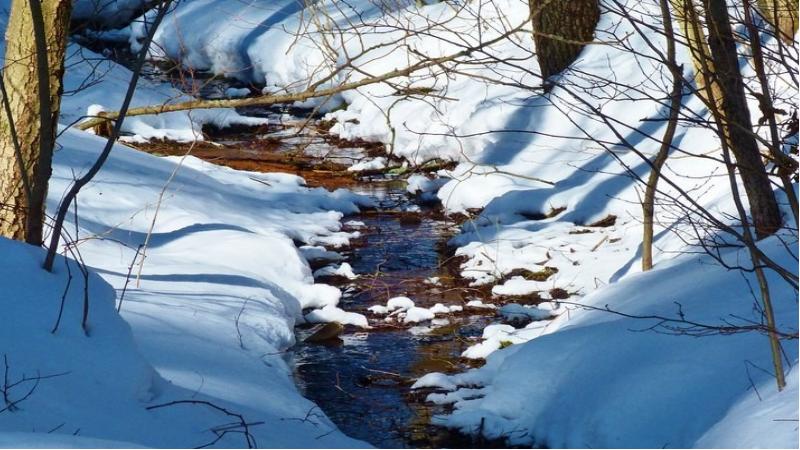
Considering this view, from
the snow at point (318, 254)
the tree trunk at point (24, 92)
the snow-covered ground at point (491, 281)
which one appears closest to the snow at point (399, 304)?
the snow-covered ground at point (491, 281)

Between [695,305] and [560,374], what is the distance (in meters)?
0.81

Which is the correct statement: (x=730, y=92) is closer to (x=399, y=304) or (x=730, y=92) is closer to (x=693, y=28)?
(x=693, y=28)

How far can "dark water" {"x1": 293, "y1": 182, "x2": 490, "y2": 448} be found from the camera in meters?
5.41

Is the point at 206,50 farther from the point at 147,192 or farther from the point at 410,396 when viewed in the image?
the point at 410,396

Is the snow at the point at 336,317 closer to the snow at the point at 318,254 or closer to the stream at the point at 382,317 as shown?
the stream at the point at 382,317

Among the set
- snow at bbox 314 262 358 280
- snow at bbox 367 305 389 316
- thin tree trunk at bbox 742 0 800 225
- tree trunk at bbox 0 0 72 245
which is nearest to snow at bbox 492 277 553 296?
snow at bbox 367 305 389 316

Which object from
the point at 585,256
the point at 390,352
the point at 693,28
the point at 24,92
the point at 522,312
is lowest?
the point at 390,352

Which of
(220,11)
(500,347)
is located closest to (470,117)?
(500,347)

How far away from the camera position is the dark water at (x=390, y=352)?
5410mm

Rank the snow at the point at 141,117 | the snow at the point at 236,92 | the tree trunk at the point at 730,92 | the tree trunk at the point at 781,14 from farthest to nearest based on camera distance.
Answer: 1. the snow at the point at 236,92
2. the snow at the point at 141,117
3. the tree trunk at the point at 730,92
4. the tree trunk at the point at 781,14

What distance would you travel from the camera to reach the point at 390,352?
254 inches

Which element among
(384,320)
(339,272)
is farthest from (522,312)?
(339,272)

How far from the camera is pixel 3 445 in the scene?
2.46 metres

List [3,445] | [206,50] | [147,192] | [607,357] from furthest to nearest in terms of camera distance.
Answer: [206,50]
[147,192]
[607,357]
[3,445]
